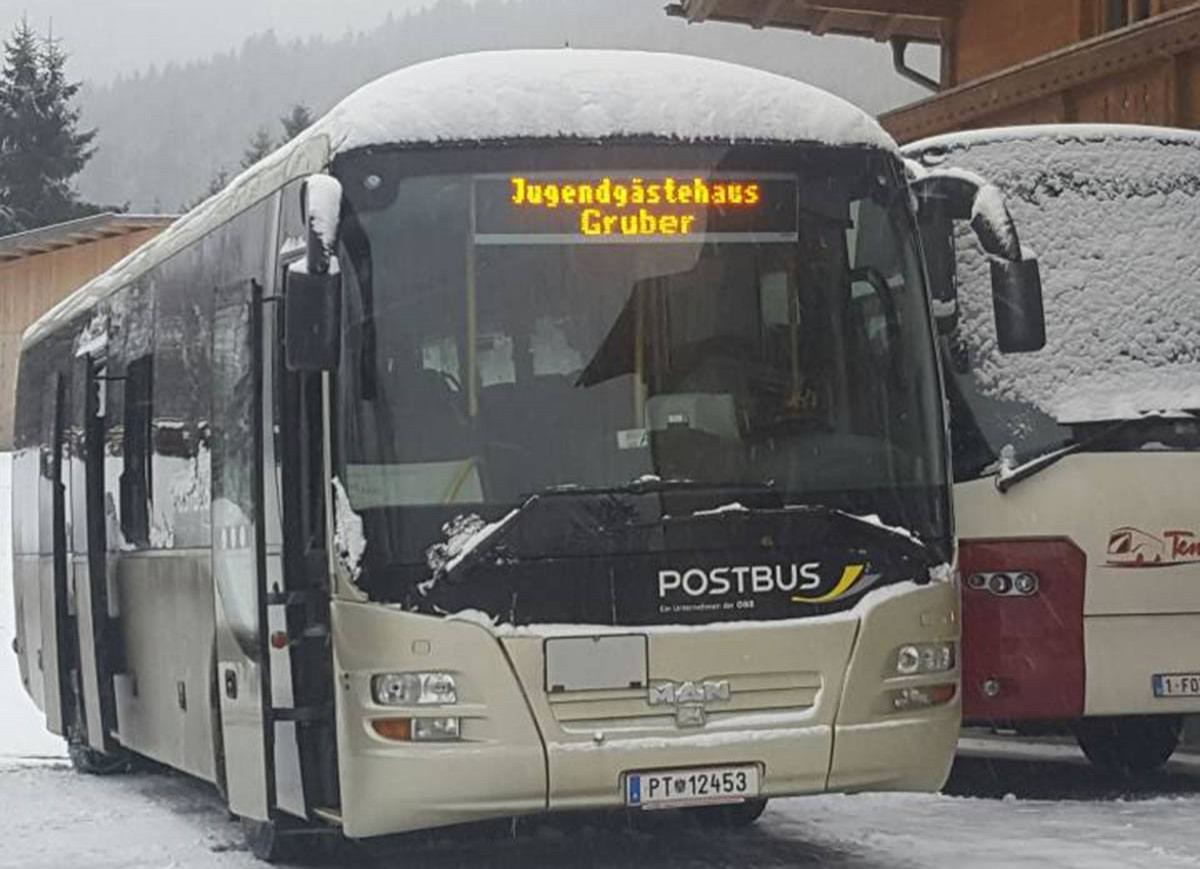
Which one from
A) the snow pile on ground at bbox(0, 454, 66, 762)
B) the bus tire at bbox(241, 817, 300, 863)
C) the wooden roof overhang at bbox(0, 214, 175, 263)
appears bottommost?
the snow pile on ground at bbox(0, 454, 66, 762)

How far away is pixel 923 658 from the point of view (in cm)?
884

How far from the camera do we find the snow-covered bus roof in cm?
872

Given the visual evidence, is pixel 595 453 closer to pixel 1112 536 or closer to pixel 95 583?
pixel 1112 536

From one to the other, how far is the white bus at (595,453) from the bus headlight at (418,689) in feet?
0.04

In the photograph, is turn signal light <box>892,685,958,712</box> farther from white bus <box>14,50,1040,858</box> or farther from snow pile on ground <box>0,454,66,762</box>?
snow pile on ground <box>0,454,66,762</box>

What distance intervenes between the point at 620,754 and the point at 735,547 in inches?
34.6

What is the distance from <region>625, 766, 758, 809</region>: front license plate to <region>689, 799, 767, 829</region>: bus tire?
7.40 feet

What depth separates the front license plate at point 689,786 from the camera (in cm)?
845

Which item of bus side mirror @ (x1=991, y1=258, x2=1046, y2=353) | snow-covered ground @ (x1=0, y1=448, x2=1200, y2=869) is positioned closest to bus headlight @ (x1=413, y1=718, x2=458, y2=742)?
snow-covered ground @ (x1=0, y1=448, x2=1200, y2=869)

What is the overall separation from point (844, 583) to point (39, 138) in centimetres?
7330

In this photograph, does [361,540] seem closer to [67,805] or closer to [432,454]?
[432,454]

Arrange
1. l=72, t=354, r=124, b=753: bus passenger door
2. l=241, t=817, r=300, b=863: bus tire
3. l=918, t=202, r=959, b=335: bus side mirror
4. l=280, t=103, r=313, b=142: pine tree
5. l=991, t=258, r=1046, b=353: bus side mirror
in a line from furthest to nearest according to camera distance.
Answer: l=280, t=103, r=313, b=142: pine tree < l=72, t=354, r=124, b=753: bus passenger door < l=241, t=817, r=300, b=863: bus tire < l=918, t=202, r=959, b=335: bus side mirror < l=991, t=258, r=1046, b=353: bus side mirror

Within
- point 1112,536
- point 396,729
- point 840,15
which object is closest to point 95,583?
point 396,729

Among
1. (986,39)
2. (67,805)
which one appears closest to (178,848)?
(67,805)
